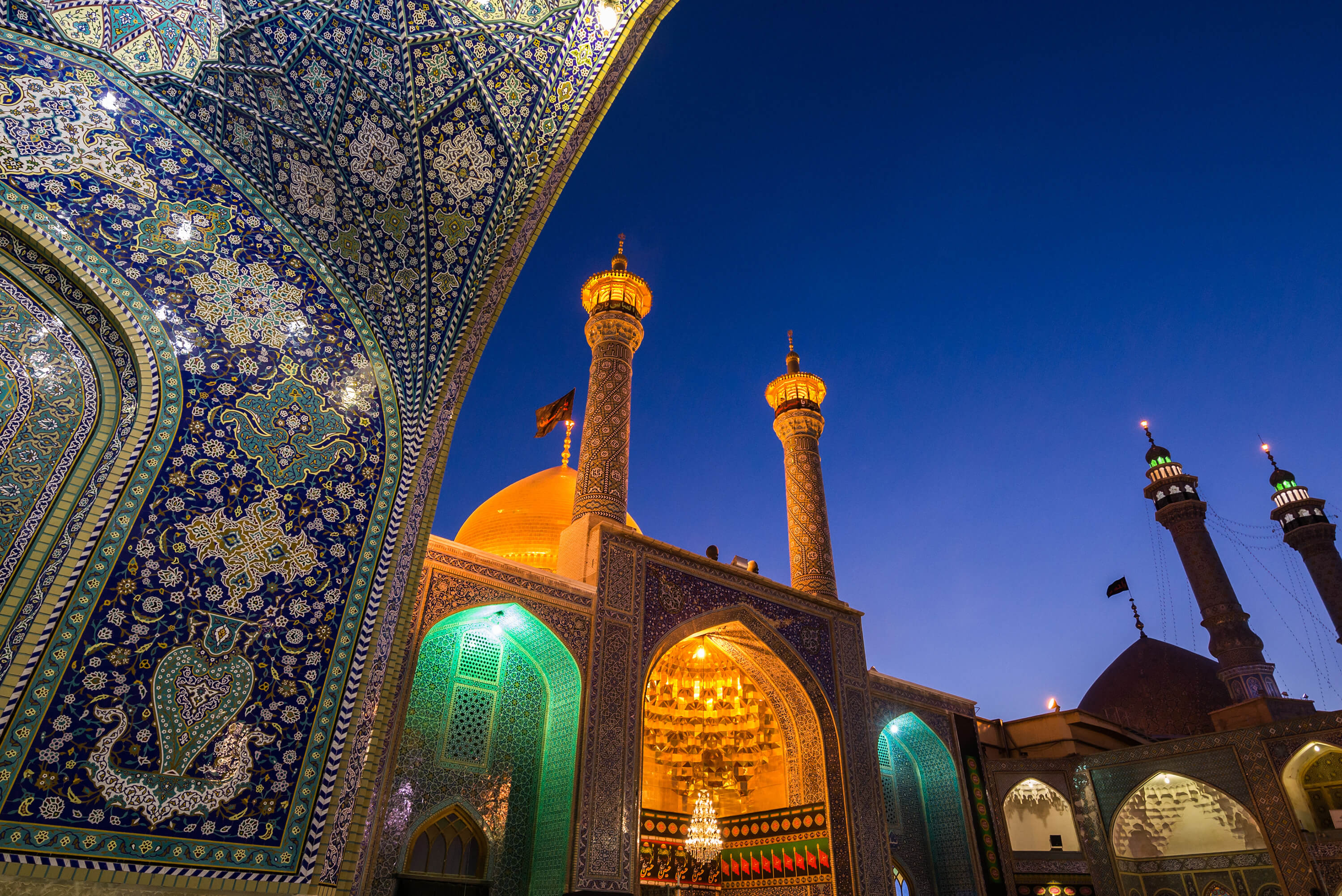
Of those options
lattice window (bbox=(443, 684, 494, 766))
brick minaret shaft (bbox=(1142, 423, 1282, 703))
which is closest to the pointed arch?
lattice window (bbox=(443, 684, 494, 766))

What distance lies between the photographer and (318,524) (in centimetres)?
354

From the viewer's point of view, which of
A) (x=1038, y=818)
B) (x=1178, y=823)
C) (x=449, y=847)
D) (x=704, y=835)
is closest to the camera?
(x=449, y=847)

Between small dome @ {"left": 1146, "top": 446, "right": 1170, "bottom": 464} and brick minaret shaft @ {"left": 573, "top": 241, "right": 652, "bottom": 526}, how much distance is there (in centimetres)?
1413

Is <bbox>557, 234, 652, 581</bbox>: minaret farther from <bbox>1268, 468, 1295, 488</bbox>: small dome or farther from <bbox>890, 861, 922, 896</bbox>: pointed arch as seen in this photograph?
<bbox>1268, 468, 1295, 488</bbox>: small dome

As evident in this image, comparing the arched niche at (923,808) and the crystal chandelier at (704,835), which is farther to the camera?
the arched niche at (923,808)

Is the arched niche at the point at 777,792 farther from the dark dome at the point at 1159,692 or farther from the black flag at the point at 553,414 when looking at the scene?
the dark dome at the point at 1159,692

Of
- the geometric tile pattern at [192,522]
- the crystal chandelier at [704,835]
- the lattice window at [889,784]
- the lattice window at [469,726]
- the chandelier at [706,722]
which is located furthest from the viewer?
the lattice window at [889,784]

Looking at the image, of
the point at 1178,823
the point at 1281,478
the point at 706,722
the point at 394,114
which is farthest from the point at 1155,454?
the point at 394,114

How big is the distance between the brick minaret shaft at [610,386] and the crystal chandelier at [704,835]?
3095mm

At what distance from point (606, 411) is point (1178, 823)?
32.2 ft

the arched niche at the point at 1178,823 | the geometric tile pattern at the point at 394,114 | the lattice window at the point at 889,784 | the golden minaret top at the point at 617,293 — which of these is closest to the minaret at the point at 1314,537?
the arched niche at the point at 1178,823

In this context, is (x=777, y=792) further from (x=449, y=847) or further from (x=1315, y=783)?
(x=1315, y=783)

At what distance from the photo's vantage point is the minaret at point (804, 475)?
31.0ft

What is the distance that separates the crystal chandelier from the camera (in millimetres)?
7625
